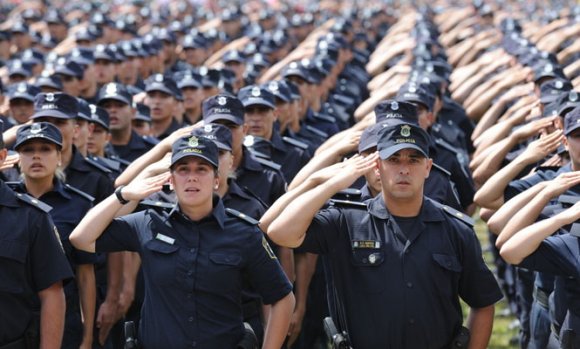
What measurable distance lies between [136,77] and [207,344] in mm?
9329

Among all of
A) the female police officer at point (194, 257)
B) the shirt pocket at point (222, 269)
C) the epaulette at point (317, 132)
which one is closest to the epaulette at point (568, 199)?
the female police officer at point (194, 257)

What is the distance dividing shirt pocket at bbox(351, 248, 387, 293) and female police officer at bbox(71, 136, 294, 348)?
369 mm

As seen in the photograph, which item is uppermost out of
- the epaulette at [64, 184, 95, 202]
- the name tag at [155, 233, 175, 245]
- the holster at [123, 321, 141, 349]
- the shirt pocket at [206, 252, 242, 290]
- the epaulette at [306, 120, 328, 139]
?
the epaulette at [64, 184, 95, 202]

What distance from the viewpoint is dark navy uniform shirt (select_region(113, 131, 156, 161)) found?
8805 mm

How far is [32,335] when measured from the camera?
5488 mm

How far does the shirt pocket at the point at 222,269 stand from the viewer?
5.31 metres

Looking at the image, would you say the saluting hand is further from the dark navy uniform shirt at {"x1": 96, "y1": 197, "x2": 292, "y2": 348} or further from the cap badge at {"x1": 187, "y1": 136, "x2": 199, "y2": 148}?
the cap badge at {"x1": 187, "y1": 136, "x2": 199, "y2": 148}

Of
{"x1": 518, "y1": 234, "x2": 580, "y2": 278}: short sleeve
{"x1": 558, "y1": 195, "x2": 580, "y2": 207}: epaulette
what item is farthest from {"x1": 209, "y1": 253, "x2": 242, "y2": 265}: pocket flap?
{"x1": 558, "y1": 195, "x2": 580, "y2": 207}: epaulette

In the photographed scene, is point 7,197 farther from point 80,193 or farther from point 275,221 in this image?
point 275,221

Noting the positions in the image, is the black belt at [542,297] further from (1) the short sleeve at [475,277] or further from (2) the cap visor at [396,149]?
(2) the cap visor at [396,149]

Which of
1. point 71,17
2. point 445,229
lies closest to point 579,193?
point 445,229

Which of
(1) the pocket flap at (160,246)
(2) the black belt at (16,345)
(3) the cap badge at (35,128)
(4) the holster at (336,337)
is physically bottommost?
(4) the holster at (336,337)

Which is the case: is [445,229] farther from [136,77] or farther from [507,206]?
[136,77]

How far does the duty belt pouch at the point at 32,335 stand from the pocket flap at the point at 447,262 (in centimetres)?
192
